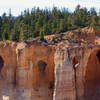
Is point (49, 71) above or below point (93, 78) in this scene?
above

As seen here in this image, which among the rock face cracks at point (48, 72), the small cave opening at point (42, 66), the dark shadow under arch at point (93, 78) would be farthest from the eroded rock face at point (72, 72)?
the small cave opening at point (42, 66)

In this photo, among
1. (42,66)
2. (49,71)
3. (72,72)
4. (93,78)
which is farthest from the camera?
(49,71)

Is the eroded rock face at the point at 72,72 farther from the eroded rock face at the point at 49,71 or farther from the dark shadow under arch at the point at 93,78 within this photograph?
the dark shadow under arch at the point at 93,78

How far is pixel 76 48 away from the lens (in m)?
26.4

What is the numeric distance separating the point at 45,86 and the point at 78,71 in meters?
4.37

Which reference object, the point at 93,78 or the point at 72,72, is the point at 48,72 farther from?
the point at 93,78

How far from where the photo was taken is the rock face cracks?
86.6 feet

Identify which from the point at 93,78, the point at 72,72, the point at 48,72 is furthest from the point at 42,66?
Answer: the point at 93,78

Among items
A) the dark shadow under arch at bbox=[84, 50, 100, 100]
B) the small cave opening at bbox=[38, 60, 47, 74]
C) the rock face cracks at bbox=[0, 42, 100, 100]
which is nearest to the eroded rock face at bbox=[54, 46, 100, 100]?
the rock face cracks at bbox=[0, 42, 100, 100]

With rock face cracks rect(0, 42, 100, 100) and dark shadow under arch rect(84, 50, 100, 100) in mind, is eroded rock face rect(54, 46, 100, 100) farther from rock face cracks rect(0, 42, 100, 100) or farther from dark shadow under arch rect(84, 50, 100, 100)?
dark shadow under arch rect(84, 50, 100, 100)

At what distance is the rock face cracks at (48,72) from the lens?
2641 centimetres

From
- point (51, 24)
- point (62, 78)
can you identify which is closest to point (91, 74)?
point (62, 78)

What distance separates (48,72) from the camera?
98.4ft

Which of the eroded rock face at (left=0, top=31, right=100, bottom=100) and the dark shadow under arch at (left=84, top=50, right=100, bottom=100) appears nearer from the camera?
the eroded rock face at (left=0, top=31, right=100, bottom=100)
